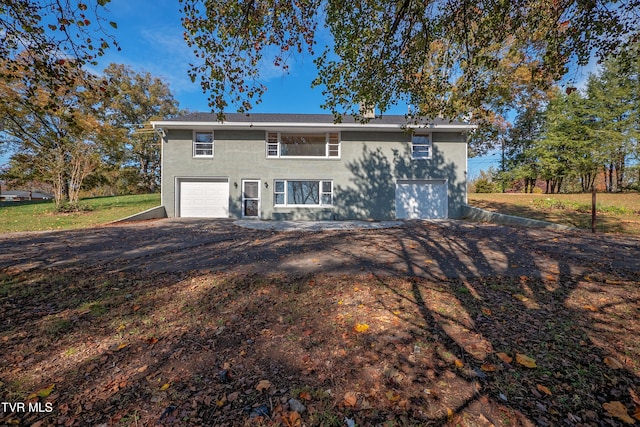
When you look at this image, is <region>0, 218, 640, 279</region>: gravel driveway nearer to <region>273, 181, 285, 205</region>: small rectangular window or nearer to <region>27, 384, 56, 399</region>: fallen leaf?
<region>27, 384, 56, 399</region>: fallen leaf

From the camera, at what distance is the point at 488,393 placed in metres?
2.02

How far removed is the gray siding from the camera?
13.4 m

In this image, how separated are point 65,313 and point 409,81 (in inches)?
297

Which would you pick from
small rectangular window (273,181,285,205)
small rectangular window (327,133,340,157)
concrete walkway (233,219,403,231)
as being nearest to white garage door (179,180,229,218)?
small rectangular window (273,181,285,205)

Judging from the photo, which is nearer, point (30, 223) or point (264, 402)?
point (264, 402)

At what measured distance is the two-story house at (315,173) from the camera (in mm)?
13422

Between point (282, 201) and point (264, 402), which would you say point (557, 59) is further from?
point (282, 201)

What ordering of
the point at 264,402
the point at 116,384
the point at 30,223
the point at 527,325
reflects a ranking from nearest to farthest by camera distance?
the point at 264,402 < the point at 116,384 < the point at 527,325 < the point at 30,223

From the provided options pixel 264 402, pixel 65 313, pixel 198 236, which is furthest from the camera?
pixel 198 236

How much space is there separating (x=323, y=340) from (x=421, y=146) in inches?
516

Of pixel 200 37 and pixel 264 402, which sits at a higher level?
pixel 200 37

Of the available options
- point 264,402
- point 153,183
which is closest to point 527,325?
point 264,402

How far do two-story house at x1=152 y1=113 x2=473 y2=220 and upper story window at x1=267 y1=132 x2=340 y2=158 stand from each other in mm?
50

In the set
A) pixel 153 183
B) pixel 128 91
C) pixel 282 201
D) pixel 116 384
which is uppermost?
pixel 128 91
